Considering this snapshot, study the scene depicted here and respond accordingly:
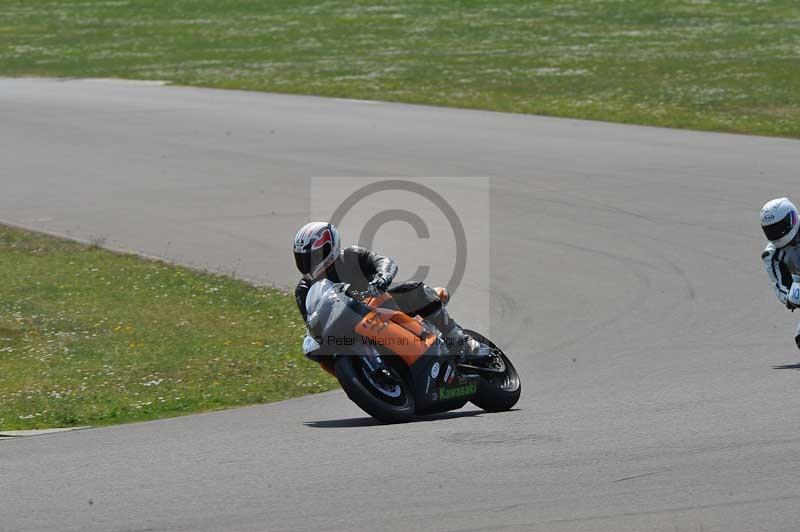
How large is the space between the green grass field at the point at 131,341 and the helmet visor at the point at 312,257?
203 cm

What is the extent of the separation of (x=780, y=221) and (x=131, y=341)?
6.57 metres

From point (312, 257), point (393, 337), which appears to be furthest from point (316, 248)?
point (393, 337)

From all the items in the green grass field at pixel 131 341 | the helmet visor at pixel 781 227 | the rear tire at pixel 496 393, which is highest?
the helmet visor at pixel 781 227

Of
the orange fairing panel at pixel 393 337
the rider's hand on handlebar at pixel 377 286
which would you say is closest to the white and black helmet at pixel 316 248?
the rider's hand on handlebar at pixel 377 286

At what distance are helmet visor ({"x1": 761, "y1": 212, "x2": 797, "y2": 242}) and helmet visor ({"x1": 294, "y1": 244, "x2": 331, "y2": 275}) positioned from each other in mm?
4053

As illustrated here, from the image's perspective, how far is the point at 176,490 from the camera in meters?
7.98

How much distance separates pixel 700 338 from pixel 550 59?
27.6 m

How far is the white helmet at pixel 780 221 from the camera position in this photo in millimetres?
11805

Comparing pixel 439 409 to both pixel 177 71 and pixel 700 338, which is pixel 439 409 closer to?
pixel 700 338

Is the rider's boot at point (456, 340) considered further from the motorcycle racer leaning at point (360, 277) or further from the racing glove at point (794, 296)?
the racing glove at point (794, 296)

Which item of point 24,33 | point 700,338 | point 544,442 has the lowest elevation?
point 24,33

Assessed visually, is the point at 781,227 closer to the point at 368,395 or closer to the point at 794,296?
Result: the point at 794,296

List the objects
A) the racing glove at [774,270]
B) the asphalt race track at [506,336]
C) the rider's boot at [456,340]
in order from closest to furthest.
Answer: the asphalt race track at [506,336] < the rider's boot at [456,340] < the racing glove at [774,270]

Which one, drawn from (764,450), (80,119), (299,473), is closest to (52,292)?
(299,473)
